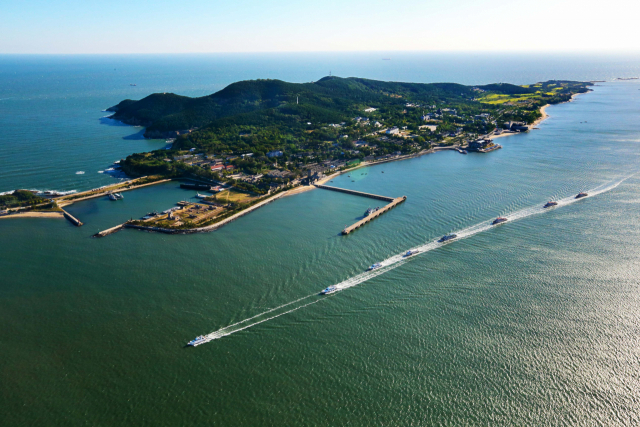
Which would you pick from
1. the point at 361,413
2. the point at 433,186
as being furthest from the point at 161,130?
the point at 361,413

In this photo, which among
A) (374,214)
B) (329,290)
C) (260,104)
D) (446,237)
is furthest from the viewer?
(260,104)

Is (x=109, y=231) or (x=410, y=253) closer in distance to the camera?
(x=410, y=253)

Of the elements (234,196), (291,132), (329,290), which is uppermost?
(291,132)

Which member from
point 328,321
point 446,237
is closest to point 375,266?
point 328,321

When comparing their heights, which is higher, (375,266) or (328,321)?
(375,266)

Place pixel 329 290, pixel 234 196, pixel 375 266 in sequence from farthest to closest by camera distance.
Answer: pixel 234 196, pixel 375 266, pixel 329 290

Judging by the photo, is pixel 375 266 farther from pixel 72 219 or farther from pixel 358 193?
pixel 72 219

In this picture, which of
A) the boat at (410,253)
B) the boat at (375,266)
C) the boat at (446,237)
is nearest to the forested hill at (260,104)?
the boat at (446,237)
